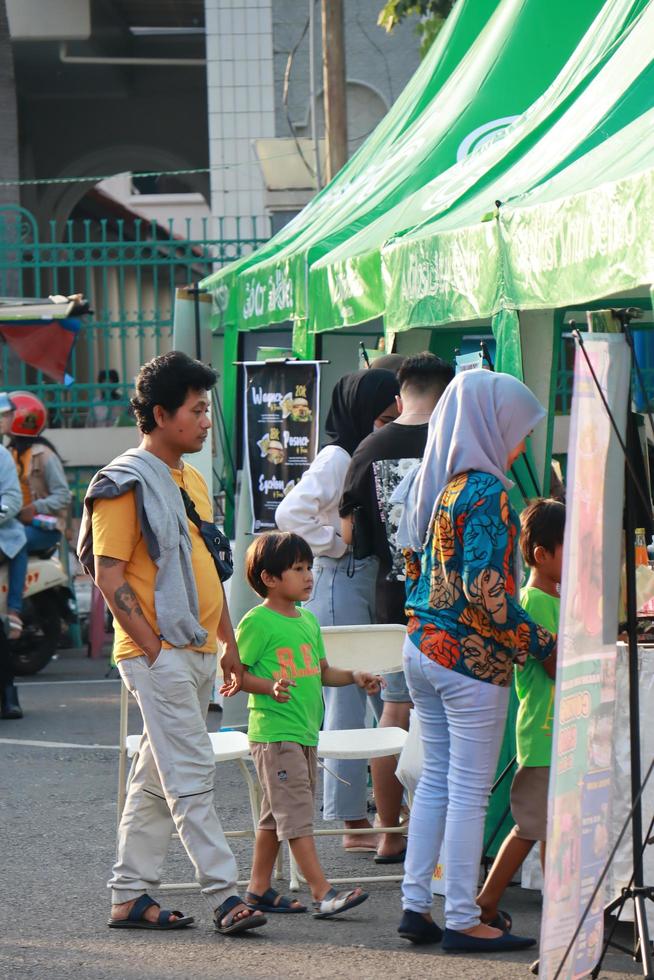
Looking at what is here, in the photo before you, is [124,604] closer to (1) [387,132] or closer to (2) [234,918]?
(2) [234,918]

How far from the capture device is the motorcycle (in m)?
11.4

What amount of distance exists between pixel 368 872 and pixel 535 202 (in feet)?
8.57

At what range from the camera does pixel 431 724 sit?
4965 millimetres

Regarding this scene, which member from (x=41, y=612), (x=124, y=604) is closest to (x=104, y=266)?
(x=41, y=612)

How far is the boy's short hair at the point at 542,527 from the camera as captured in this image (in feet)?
17.0

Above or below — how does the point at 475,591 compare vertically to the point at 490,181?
below

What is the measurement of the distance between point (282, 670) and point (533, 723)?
880 millimetres

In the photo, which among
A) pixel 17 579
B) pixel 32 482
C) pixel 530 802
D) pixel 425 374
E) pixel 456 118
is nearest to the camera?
pixel 530 802

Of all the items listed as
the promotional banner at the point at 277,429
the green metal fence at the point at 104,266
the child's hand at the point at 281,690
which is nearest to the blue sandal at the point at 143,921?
the child's hand at the point at 281,690

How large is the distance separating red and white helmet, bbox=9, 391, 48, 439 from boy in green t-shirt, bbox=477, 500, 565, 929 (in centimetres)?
713

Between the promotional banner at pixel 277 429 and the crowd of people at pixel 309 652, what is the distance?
3.18m

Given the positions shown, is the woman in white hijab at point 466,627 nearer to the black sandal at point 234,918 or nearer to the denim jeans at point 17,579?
the black sandal at point 234,918

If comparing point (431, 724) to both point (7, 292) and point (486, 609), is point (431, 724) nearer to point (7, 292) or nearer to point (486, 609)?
point (486, 609)

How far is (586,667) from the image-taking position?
13.7ft
